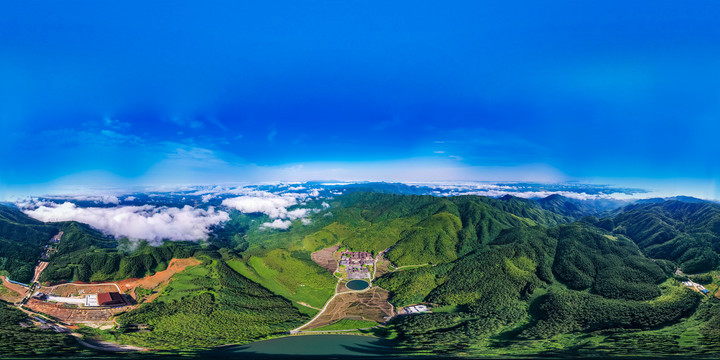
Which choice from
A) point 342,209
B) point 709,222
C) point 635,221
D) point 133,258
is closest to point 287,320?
point 133,258

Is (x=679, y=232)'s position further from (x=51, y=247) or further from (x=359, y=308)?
(x=51, y=247)

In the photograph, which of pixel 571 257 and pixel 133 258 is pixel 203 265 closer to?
pixel 133 258

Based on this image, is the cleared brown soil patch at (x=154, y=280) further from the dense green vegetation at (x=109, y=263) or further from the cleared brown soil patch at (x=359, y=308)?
the cleared brown soil patch at (x=359, y=308)

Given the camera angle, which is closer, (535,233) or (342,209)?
(535,233)

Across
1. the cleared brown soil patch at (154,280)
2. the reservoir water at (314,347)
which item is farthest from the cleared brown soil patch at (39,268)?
the reservoir water at (314,347)

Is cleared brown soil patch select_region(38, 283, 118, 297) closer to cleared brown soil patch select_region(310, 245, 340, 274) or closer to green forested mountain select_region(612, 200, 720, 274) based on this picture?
cleared brown soil patch select_region(310, 245, 340, 274)

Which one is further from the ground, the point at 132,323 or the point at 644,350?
the point at 644,350
